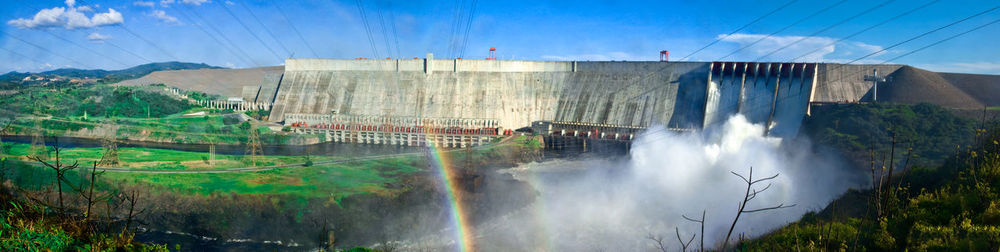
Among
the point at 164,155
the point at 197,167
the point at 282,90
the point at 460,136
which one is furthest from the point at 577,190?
the point at 282,90

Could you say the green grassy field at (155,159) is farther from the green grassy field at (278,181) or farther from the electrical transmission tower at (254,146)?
the electrical transmission tower at (254,146)

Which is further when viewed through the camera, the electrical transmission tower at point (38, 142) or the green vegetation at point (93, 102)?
the green vegetation at point (93, 102)

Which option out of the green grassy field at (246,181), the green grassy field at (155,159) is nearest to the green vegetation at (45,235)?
the green grassy field at (246,181)

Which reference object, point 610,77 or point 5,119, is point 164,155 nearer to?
point 5,119

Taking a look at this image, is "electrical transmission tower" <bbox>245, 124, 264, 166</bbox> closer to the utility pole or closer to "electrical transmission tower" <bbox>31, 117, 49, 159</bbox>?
"electrical transmission tower" <bbox>31, 117, 49, 159</bbox>

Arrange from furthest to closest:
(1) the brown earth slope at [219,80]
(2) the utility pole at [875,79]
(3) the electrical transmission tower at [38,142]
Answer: (1) the brown earth slope at [219,80], (2) the utility pole at [875,79], (3) the electrical transmission tower at [38,142]

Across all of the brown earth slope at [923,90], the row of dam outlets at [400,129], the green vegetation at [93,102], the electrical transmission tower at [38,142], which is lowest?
the electrical transmission tower at [38,142]

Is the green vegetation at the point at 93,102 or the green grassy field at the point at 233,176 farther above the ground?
the green vegetation at the point at 93,102
